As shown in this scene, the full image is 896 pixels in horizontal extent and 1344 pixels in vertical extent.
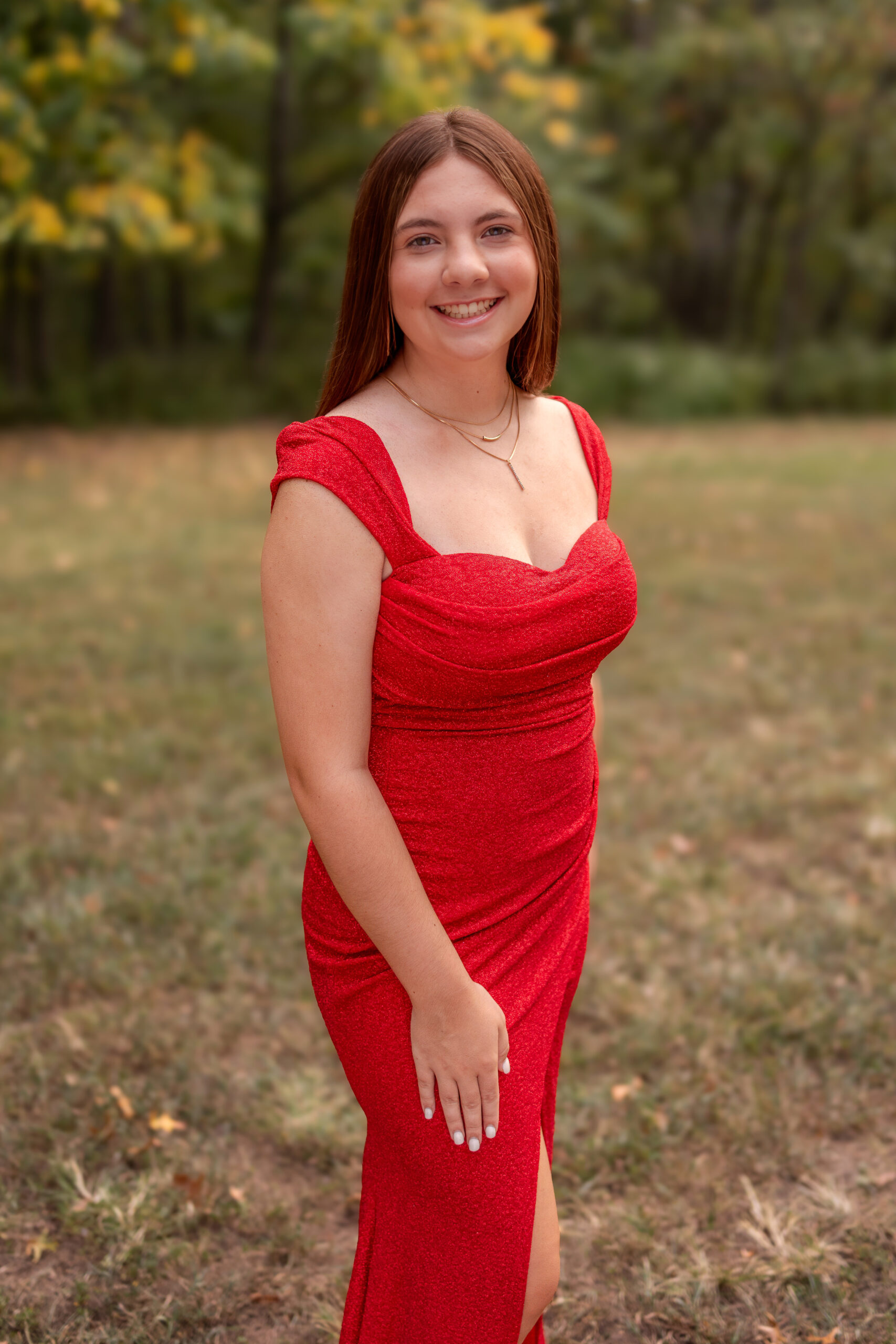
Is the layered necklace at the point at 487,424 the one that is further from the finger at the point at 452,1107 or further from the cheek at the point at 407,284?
the finger at the point at 452,1107

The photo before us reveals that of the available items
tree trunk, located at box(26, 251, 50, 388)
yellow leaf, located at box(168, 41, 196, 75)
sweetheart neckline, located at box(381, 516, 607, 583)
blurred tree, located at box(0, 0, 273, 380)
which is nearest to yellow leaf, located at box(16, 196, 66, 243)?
blurred tree, located at box(0, 0, 273, 380)

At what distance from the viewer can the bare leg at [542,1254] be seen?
1919mm

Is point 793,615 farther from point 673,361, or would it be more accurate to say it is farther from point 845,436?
point 673,361

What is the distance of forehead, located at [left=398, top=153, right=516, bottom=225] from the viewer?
185 centimetres

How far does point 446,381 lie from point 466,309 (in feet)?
0.45

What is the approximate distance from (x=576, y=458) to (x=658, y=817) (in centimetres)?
315

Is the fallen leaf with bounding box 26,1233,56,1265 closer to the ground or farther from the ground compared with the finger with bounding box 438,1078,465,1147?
closer to the ground

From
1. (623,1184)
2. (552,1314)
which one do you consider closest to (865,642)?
(623,1184)

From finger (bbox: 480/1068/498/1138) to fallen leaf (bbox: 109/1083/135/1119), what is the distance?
5.69 feet

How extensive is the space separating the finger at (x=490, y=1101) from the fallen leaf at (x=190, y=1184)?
4.81 feet

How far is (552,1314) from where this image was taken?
2740 mm

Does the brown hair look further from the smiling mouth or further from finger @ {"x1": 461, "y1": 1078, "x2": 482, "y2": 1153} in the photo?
finger @ {"x1": 461, "y1": 1078, "x2": 482, "y2": 1153}

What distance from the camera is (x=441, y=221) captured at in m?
1.86

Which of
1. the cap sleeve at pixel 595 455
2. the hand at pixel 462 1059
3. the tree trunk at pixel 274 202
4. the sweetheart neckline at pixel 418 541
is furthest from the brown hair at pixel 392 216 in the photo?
the tree trunk at pixel 274 202
